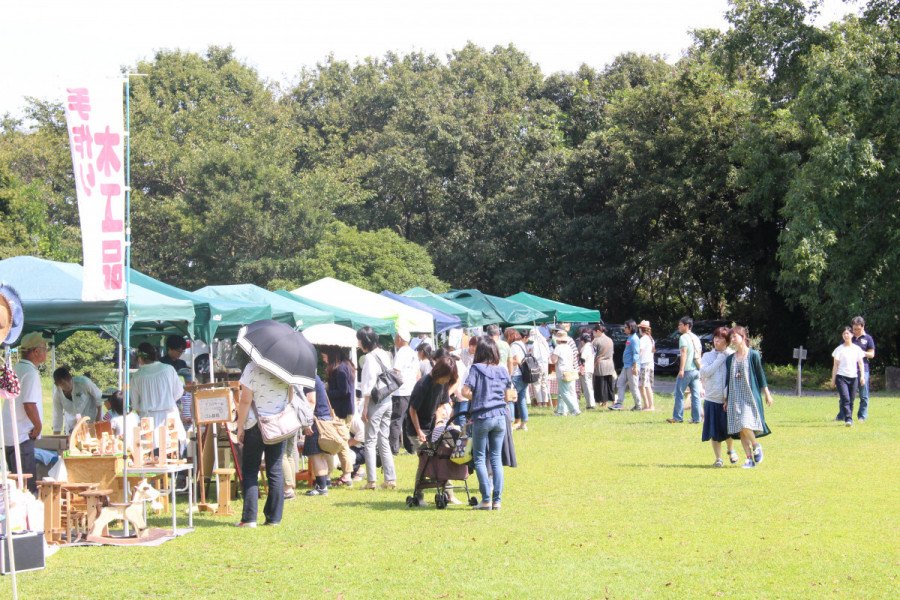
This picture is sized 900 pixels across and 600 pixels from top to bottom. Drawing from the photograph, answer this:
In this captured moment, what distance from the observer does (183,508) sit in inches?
394

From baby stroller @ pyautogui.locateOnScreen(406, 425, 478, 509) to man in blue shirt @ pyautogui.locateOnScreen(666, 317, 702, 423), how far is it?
311 inches

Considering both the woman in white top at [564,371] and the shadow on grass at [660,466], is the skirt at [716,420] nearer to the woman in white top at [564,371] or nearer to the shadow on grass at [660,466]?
the shadow on grass at [660,466]

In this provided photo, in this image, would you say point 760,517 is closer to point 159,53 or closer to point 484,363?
point 484,363

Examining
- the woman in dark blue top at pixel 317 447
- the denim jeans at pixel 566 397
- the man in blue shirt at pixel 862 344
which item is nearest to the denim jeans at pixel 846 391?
the man in blue shirt at pixel 862 344

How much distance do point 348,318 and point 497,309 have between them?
8308 millimetres

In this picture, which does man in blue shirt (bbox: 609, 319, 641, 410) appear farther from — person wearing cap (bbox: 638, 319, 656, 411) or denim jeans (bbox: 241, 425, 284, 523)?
denim jeans (bbox: 241, 425, 284, 523)

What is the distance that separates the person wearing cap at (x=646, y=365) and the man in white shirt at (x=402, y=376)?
803 cm

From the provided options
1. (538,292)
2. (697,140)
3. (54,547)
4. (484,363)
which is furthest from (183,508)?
(538,292)

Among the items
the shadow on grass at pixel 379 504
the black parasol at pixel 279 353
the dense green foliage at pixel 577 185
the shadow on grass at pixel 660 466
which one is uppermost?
the dense green foliage at pixel 577 185

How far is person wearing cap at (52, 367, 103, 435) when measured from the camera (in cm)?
1156

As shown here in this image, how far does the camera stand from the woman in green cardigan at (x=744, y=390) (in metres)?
11.5

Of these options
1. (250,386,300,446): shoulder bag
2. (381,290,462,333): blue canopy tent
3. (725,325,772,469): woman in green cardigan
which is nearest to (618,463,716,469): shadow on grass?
(725,325,772,469): woman in green cardigan

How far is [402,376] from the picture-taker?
11250 mm

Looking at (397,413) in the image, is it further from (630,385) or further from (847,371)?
(630,385)
